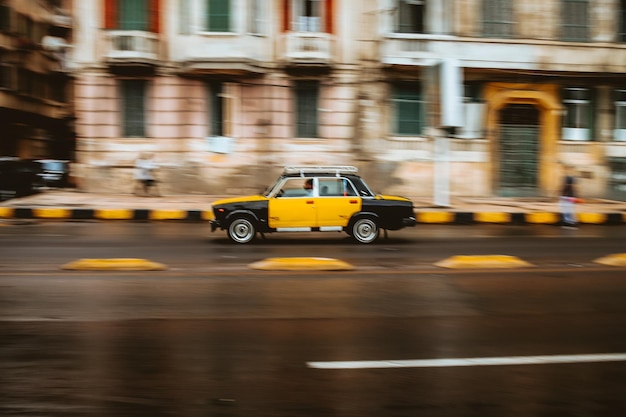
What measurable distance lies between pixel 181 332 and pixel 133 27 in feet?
69.3

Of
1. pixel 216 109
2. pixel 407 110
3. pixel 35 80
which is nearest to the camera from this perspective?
pixel 216 109

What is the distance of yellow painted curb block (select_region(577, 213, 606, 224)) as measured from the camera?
70.6 feet

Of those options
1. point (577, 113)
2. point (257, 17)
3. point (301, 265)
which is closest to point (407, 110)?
point (257, 17)

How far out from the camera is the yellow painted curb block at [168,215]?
2048cm

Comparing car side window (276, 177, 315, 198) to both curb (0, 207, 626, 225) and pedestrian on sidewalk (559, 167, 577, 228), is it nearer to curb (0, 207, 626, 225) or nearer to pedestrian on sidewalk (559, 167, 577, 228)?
curb (0, 207, 626, 225)

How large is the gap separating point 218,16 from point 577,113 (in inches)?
540

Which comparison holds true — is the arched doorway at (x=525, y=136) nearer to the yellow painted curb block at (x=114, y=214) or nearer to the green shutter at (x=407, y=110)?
the green shutter at (x=407, y=110)

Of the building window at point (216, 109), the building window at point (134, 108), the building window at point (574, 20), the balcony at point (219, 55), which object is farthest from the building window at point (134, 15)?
the building window at point (574, 20)

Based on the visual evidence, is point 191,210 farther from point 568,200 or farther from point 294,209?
point 568,200

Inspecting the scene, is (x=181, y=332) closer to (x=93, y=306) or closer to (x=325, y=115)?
(x=93, y=306)

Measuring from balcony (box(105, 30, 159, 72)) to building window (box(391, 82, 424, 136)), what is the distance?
872cm

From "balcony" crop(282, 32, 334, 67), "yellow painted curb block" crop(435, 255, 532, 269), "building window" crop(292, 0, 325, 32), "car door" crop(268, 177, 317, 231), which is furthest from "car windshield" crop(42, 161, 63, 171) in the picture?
"yellow painted curb block" crop(435, 255, 532, 269)

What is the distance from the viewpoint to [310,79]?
2620 centimetres

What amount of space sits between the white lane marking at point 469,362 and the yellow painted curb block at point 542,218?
15609 mm
